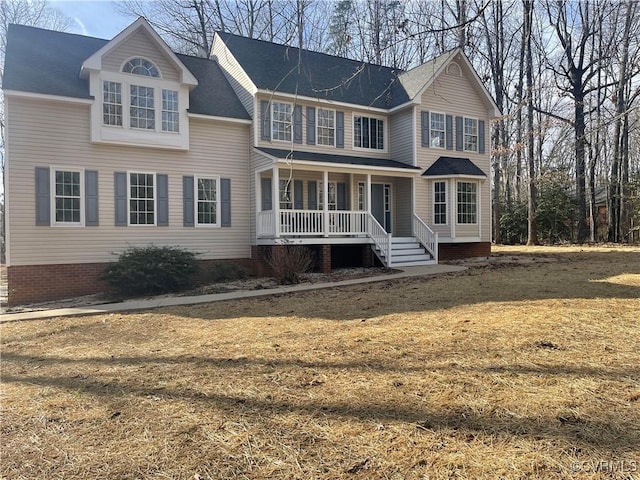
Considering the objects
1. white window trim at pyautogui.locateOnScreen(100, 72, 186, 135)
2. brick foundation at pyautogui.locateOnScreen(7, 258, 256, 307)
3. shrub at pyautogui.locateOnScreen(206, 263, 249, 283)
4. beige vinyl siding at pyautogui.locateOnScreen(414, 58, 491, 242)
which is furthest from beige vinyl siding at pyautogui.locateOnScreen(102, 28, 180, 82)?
beige vinyl siding at pyautogui.locateOnScreen(414, 58, 491, 242)

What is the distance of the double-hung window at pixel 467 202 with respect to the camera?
17.4m

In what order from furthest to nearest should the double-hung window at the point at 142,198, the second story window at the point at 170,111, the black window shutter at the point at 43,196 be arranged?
the second story window at the point at 170,111, the double-hung window at the point at 142,198, the black window shutter at the point at 43,196

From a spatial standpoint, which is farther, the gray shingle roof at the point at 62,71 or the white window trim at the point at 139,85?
the white window trim at the point at 139,85

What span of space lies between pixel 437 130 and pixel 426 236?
4.76m

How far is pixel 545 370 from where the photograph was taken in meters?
4.07

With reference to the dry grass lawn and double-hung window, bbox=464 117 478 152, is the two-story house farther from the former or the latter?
the dry grass lawn

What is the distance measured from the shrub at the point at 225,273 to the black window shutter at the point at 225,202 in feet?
4.96

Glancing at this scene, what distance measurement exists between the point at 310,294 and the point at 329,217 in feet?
16.6

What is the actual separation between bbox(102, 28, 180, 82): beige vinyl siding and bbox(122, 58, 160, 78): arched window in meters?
0.12

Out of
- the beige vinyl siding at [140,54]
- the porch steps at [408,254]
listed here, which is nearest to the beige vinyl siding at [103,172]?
the beige vinyl siding at [140,54]

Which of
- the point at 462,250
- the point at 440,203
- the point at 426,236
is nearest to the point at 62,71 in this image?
the point at 426,236

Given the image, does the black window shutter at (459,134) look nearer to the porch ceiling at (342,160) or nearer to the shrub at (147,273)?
the porch ceiling at (342,160)

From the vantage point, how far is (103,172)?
12.9m

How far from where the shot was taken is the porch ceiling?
14.4 m
